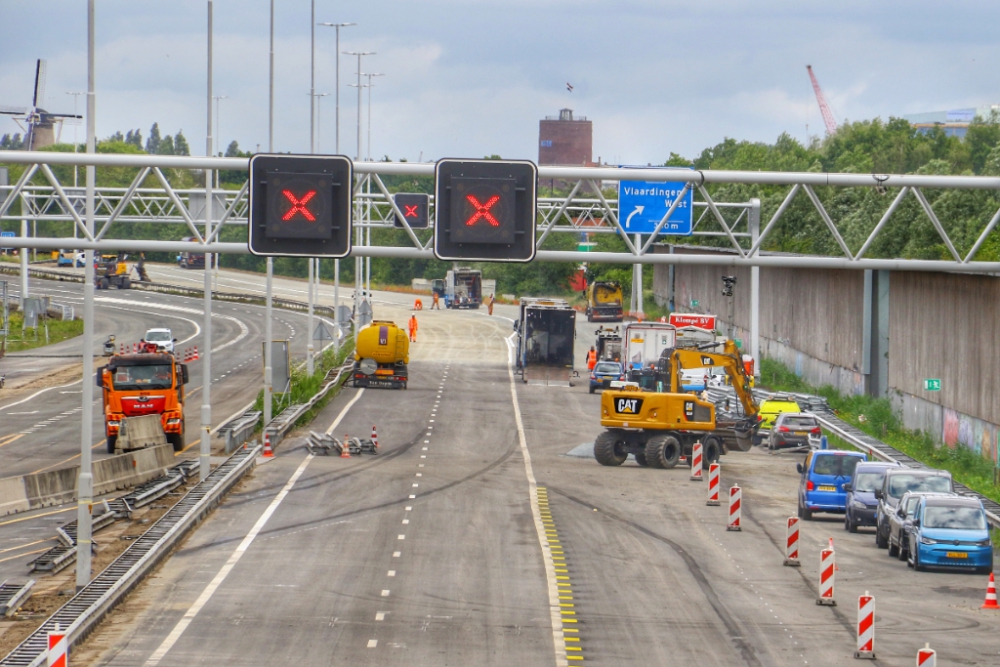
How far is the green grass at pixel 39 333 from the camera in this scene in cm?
8575

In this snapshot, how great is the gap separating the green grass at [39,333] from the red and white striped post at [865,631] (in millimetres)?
70966


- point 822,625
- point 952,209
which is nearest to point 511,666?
point 822,625

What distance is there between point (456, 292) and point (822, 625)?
318 feet

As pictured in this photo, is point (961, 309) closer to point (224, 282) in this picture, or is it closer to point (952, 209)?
point (952, 209)

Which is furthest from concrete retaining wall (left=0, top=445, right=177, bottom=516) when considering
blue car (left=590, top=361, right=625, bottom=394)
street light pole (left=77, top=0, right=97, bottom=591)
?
blue car (left=590, top=361, right=625, bottom=394)

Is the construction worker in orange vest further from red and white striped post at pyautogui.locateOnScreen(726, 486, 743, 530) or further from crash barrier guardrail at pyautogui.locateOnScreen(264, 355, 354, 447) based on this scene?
red and white striped post at pyautogui.locateOnScreen(726, 486, 743, 530)

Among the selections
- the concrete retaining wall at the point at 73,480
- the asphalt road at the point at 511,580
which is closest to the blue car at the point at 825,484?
the asphalt road at the point at 511,580

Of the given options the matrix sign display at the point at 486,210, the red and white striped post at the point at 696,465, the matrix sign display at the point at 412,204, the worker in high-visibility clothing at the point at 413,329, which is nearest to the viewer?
the matrix sign display at the point at 486,210

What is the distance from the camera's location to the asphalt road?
2155cm

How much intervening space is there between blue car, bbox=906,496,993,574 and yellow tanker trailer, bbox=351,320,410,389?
37301 millimetres

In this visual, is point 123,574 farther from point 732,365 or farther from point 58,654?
point 732,365

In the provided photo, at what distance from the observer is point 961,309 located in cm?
4556

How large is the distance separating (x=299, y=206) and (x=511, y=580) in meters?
10.1

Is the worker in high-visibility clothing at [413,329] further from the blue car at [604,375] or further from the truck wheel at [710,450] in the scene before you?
the truck wheel at [710,450]
